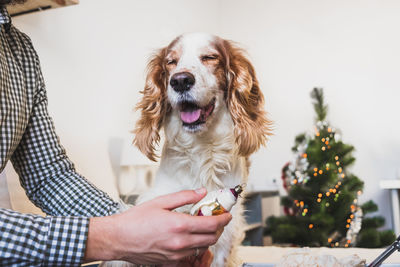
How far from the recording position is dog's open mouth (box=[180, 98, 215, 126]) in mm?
994

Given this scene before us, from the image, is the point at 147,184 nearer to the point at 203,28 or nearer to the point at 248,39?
the point at 203,28

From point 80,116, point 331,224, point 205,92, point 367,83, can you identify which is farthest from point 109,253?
point 367,83

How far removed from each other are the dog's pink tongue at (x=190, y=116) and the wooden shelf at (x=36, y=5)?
919 millimetres

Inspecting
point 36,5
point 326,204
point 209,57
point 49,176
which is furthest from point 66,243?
point 326,204

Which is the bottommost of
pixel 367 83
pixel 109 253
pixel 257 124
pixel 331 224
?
pixel 331 224

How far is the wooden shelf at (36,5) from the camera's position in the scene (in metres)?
1.59

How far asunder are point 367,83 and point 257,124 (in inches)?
111

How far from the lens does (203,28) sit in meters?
3.84

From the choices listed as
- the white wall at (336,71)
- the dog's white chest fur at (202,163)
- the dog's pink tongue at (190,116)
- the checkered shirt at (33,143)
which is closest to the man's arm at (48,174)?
the checkered shirt at (33,143)

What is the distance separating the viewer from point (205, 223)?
57 cm

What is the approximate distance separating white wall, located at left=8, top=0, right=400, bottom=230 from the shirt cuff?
1496 mm

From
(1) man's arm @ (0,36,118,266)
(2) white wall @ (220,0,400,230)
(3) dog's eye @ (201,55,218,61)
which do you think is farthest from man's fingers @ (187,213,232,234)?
(2) white wall @ (220,0,400,230)

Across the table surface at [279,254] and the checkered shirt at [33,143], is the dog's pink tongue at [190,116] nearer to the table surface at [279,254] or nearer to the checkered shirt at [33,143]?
the checkered shirt at [33,143]

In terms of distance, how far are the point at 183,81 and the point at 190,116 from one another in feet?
0.30
